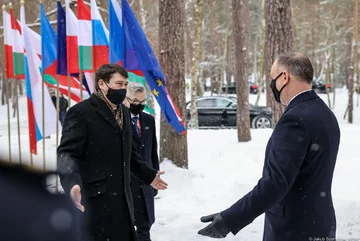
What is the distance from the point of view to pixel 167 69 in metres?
8.55

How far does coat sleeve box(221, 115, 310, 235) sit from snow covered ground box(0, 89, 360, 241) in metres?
3.34

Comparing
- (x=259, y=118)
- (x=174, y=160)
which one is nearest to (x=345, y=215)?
(x=174, y=160)

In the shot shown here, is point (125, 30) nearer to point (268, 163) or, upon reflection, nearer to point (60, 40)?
point (60, 40)

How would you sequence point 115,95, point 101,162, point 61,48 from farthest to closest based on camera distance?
point 61,48, point 115,95, point 101,162

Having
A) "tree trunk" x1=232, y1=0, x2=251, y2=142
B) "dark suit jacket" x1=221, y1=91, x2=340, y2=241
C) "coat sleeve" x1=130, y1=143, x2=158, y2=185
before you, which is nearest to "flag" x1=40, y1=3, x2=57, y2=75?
"coat sleeve" x1=130, y1=143, x2=158, y2=185

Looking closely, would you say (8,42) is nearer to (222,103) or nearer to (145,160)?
(145,160)

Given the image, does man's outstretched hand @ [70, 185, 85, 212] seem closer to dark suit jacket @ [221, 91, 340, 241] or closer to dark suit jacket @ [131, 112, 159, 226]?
dark suit jacket @ [221, 91, 340, 241]

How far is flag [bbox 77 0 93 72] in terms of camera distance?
24.9 ft

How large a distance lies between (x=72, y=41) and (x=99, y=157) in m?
4.84

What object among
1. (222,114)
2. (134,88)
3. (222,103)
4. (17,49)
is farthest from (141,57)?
(222,103)

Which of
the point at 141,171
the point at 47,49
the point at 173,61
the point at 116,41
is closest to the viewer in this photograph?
the point at 141,171

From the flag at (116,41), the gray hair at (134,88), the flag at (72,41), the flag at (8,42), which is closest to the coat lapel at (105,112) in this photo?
the gray hair at (134,88)

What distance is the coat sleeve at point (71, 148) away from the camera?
304cm

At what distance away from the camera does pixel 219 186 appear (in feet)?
26.2
